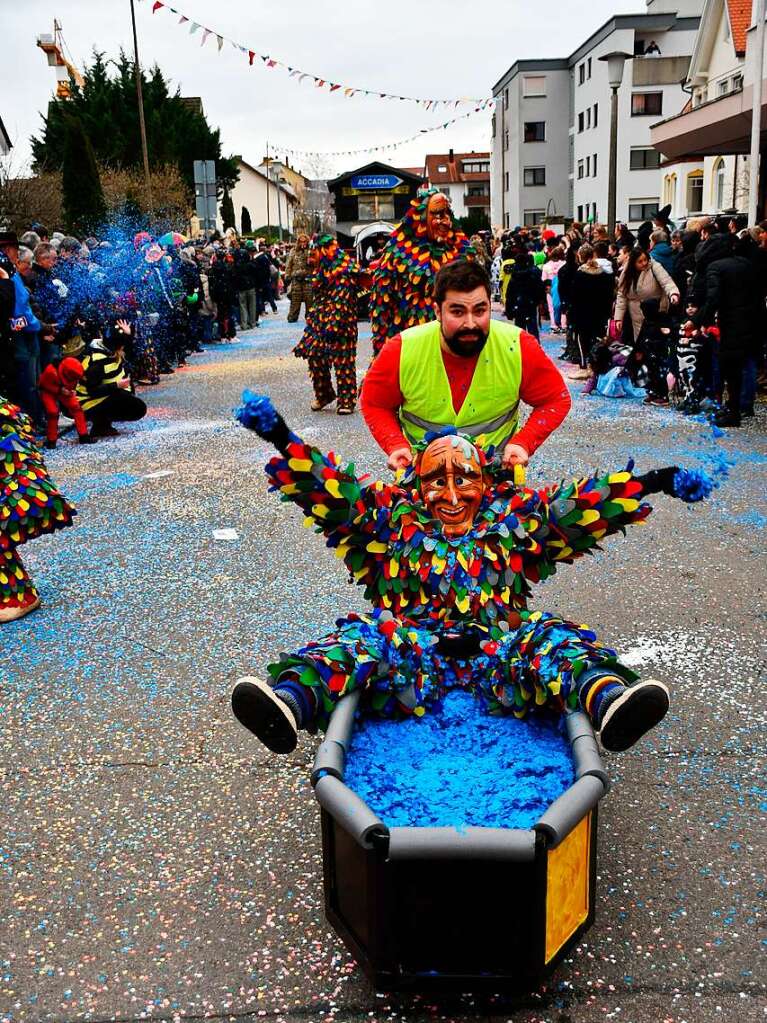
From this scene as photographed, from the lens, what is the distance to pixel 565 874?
2537mm

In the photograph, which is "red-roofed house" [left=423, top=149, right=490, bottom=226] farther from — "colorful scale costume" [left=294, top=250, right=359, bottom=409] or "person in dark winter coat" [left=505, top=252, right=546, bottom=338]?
"colorful scale costume" [left=294, top=250, right=359, bottom=409]

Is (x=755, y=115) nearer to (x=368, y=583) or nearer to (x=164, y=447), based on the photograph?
(x=164, y=447)

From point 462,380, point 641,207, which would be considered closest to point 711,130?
point 462,380

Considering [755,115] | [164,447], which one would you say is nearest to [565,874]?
[164,447]

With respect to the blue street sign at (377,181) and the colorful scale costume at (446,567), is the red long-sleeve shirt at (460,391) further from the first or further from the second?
the blue street sign at (377,181)

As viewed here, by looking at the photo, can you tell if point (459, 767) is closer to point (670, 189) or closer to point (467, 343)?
point (467, 343)

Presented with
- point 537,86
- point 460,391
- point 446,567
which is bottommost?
point 446,567

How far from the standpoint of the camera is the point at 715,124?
52.0 ft

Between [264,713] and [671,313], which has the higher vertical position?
[671,313]

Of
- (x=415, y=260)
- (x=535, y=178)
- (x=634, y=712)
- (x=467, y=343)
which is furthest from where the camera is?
(x=535, y=178)

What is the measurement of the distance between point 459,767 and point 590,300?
11304 millimetres

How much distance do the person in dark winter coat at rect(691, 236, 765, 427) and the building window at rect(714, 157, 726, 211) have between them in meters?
19.9

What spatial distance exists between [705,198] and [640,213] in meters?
20.0

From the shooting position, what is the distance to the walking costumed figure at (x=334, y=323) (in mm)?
11789
